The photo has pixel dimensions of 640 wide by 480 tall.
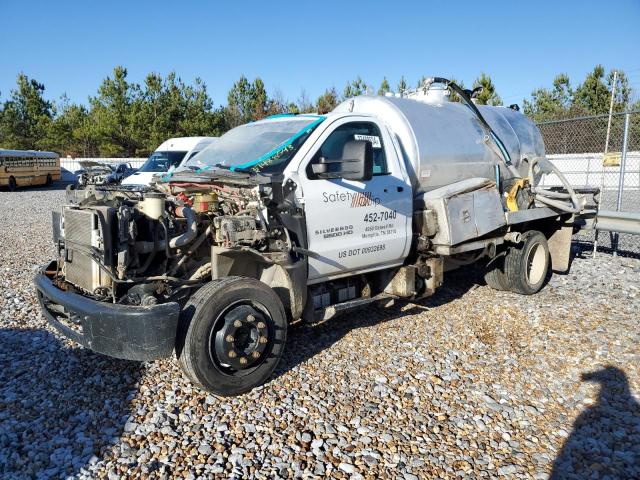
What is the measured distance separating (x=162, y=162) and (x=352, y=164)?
1311 cm

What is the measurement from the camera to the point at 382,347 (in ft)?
17.3

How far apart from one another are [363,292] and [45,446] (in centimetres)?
332

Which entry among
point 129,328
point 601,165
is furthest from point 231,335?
point 601,165

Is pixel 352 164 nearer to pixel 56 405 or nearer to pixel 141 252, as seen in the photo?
pixel 141 252

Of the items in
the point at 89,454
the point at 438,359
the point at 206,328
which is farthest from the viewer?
the point at 438,359

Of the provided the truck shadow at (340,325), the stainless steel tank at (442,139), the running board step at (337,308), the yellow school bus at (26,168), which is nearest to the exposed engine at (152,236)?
the running board step at (337,308)

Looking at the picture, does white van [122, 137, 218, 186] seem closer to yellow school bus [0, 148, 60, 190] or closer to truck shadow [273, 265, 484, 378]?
truck shadow [273, 265, 484, 378]

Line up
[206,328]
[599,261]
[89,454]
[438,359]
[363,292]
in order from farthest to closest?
1. [599,261]
2. [363,292]
3. [438,359]
4. [206,328]
5. [89,454]

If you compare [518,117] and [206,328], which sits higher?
[518,117]

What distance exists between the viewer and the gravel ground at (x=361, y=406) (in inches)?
131

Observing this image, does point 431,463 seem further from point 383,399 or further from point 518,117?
point 518,117

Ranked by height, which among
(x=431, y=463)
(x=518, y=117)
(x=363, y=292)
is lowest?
(x=431, y=463)

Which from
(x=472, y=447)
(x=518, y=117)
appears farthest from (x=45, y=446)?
(x=518, y=117)

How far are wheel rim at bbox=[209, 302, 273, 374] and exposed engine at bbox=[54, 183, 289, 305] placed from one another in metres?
0.49
